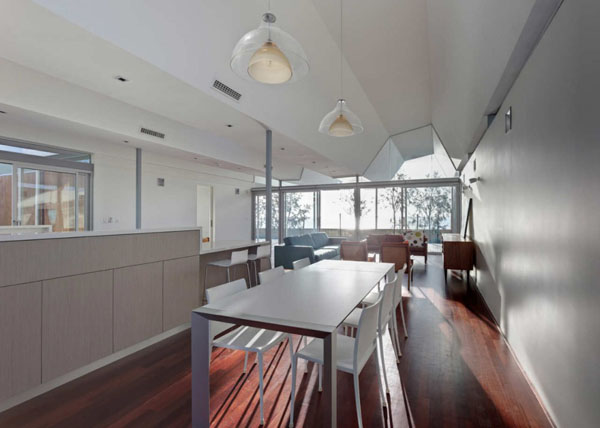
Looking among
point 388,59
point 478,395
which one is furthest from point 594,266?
point 388,59

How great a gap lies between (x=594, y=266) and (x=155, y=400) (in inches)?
109

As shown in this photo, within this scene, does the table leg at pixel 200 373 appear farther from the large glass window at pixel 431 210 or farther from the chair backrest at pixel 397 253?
the large glass window at pixel 431 210

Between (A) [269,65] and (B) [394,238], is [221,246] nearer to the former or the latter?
(A) [269,65]

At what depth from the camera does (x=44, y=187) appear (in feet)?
18.6

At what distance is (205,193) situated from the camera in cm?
995

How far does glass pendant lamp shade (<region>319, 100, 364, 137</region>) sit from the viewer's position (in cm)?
346

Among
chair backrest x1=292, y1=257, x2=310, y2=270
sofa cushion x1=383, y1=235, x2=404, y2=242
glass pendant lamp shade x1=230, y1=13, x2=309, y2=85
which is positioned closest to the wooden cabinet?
sofa cushion x1=383, y1=235, x2=404, y2=242

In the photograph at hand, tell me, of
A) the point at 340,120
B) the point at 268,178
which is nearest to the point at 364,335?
the point at 340,120

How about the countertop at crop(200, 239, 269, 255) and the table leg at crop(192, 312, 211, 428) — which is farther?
the countertop at crop(200, 239, 269, 255)

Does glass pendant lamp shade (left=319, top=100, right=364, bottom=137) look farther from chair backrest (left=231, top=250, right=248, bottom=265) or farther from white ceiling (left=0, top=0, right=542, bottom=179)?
chair backrest (left=231, top=250, right=248, bottom=265)

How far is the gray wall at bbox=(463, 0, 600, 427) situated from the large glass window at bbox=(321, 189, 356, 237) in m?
7.67

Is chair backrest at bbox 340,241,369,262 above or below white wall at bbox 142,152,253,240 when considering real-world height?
below

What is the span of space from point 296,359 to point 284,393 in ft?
1.58

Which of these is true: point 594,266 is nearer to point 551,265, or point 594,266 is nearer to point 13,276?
point 551,265
